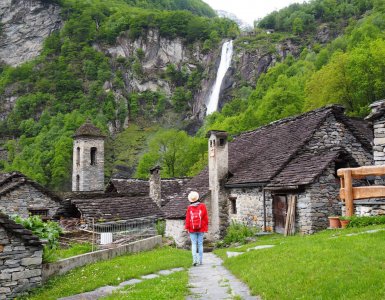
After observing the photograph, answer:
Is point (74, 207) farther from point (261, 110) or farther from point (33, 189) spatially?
point (261, 110)

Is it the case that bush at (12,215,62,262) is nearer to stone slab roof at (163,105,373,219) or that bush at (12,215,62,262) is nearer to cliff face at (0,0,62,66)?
stone slab roof at (163,105,373,219)

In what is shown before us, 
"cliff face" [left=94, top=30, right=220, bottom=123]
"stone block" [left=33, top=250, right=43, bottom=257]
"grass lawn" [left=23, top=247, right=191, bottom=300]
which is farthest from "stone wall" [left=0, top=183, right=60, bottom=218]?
"cliff face" [left=94, top=30, right=220, bottom=123]

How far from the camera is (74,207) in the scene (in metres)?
18.9

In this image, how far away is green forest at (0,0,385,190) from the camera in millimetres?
Result: 56156

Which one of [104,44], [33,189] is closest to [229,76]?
[104,44]

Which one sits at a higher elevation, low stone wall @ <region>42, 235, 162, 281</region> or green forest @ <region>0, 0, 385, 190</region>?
green forest @ <region>0, 0, 385, 190</region>

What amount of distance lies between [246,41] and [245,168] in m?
83.9

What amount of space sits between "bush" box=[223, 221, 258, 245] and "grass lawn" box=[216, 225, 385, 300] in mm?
8847

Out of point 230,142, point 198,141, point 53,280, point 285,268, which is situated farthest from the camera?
point 198,141

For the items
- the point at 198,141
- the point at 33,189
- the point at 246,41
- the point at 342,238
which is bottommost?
the point at 342,238

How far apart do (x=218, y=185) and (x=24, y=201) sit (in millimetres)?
11702

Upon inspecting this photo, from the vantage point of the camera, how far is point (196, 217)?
10812 mm

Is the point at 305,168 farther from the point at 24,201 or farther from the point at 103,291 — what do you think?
the point at 24,201

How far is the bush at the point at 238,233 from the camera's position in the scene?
18778 millimetres
